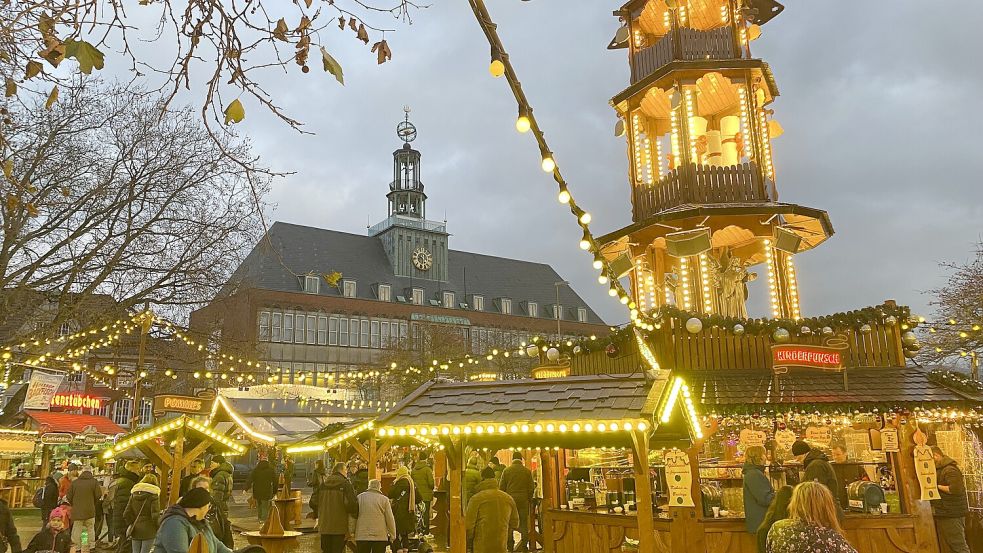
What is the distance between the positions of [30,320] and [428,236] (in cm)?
4442

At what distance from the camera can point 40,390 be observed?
60.2 feet

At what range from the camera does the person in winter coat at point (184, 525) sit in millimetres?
5117

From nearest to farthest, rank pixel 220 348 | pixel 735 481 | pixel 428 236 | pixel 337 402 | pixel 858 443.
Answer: pixel 735 481, pixel 858 443, pixel 220 348, pixel 337 402, pixel 428 236

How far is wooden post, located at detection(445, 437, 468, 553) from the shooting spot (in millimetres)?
7926

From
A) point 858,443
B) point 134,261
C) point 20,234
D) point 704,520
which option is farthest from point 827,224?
point 20,234

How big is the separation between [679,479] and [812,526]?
5.16 metres

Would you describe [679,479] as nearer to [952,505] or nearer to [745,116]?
[952,505]

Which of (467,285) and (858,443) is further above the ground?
(467,285)

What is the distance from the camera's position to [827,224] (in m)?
14.8

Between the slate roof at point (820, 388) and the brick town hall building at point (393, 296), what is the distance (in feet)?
103

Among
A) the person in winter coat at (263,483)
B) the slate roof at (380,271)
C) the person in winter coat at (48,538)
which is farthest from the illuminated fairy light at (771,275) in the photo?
the slate roof at (380,271)

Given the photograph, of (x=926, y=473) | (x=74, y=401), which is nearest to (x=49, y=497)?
(x=926, y=473)

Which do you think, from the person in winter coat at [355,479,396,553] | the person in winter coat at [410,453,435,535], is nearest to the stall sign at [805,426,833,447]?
the person in winter coat at [355,479,396,553]

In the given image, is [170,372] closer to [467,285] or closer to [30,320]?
[30,320]
